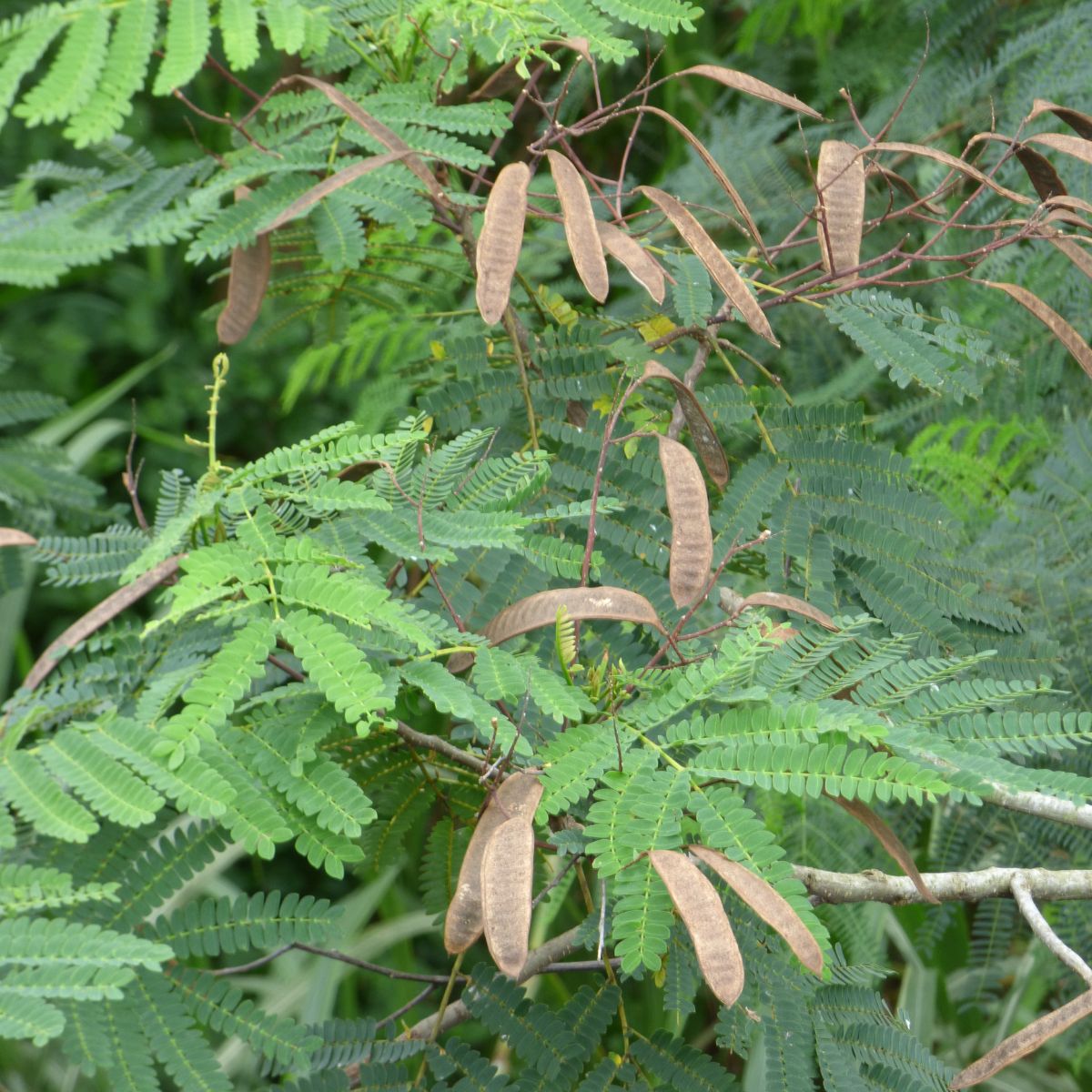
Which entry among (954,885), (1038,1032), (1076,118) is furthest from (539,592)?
(1076,118)

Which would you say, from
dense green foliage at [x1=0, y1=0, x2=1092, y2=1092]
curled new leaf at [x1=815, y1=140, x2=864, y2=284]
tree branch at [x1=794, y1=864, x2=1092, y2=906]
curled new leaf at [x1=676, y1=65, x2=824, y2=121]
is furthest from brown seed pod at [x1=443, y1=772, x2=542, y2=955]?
curled new leaf at [x1=676, y1=65, x2=824, y2=121]

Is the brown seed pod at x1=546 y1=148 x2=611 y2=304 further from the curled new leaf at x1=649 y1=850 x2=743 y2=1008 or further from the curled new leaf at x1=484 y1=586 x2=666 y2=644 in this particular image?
the curled new leaf at x1=649 y1=850 x2=743 y2=1008

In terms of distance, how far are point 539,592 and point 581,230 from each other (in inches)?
13.2

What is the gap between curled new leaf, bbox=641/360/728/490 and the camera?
3.60ft

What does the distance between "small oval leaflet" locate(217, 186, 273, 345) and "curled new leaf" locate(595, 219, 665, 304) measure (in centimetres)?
45

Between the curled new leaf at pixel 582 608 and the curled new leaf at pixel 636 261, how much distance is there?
25 cm

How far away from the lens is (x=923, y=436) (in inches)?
74.5

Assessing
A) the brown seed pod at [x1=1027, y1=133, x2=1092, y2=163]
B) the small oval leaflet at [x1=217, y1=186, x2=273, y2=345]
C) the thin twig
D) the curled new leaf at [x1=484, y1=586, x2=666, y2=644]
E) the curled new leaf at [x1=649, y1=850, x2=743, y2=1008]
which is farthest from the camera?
the small oval leaflet at [x1=217, y1=186, x2=273, y2=345]

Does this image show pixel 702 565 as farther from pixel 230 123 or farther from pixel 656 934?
pixel 230 123

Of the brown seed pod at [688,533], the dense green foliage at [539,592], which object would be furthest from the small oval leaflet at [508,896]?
the brown seed pod at [688,533]

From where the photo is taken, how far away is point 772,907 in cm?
75

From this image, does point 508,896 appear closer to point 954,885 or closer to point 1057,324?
point 954,885

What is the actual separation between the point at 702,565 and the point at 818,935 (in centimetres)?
28

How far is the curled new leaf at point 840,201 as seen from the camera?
3.56ft
